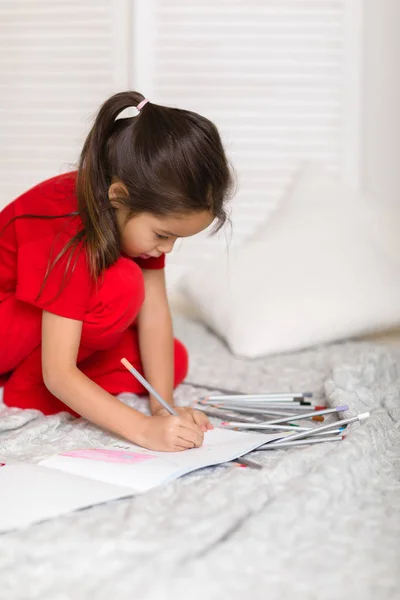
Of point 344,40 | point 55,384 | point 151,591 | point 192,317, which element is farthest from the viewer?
point 344,40

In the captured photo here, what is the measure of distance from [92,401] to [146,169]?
33cm

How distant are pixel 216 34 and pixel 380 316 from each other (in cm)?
101

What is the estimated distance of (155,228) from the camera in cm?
117

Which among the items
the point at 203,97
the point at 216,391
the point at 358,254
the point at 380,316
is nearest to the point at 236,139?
the point at 203,97

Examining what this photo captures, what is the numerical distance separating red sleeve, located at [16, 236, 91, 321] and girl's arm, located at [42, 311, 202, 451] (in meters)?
0.02

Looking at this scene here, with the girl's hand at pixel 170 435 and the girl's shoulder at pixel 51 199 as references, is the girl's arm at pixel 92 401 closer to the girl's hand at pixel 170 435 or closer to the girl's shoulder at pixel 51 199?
the girl's hand at pixel 170 435

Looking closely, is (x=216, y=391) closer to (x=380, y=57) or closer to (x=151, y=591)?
(x=151, y=591)

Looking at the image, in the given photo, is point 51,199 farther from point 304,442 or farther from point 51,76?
point 51,76

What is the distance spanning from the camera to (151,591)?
0.73m

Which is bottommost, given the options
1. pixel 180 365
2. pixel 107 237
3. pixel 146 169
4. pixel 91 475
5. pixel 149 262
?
pixel 180 365

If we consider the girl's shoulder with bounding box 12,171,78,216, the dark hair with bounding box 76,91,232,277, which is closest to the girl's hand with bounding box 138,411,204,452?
the dark hair with bounding box 76,91,232,277

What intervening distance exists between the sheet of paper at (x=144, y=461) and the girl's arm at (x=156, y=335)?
264 millimetres

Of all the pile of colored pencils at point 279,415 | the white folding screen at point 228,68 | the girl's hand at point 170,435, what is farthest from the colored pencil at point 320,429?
the white folding screen at point 228,68

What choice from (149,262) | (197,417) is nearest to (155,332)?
(149,262)
